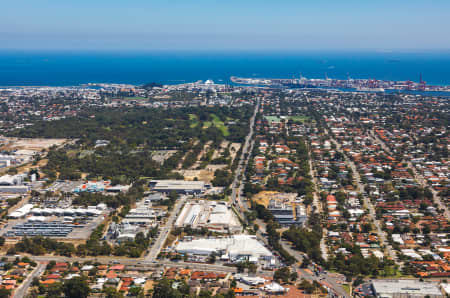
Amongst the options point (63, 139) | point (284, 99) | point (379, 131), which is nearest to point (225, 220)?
point (63, 139)

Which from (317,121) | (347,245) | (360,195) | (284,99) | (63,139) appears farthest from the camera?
(284,99)

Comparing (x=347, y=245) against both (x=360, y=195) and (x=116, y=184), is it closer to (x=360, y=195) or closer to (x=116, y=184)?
(x=360, y=195)

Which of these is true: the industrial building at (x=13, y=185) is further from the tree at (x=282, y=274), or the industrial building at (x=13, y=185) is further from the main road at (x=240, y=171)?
the tree at (x=282, y=274)

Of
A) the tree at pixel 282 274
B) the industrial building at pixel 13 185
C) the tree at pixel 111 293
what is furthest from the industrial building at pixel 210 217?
the industrial building at pixel 13 185

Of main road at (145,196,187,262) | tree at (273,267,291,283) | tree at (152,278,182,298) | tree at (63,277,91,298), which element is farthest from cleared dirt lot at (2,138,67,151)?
tree at (273,267,291,283)

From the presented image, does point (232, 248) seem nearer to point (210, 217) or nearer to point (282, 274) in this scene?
point (282, 274)

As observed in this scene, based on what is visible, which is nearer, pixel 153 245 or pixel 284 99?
pixel 153 245

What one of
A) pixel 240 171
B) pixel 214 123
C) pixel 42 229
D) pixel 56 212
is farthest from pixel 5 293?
pixel 214 123
